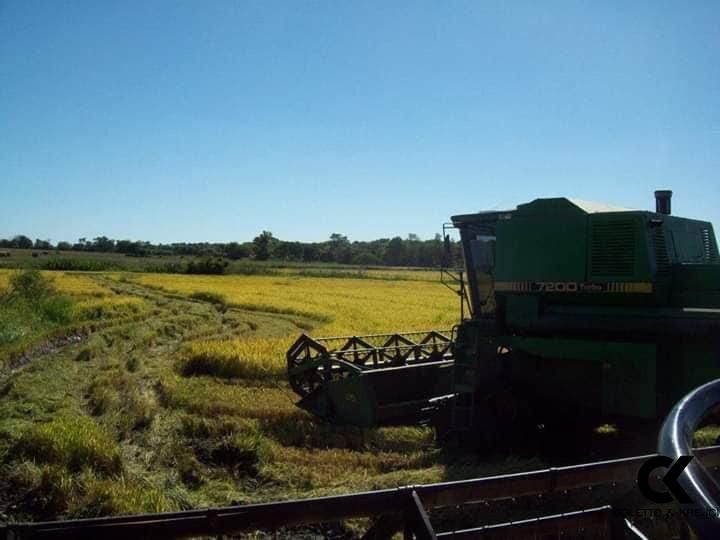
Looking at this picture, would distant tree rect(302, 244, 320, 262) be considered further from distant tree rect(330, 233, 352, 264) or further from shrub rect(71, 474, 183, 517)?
shrub rect(71, 474, 183, 517)

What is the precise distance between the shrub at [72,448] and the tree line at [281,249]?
257 feet

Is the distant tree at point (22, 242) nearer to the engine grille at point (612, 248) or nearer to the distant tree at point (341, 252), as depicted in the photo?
the distant tree at point (341, 252)

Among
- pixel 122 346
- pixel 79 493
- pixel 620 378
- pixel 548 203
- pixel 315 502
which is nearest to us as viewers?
pixel 315 502

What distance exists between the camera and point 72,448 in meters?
6.70

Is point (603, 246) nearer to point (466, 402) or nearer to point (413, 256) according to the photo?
point (466, 402)

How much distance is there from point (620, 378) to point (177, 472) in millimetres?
4660

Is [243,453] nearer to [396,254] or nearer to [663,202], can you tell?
[663,202]

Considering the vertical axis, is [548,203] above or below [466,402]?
above

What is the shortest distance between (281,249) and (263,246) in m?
6.77

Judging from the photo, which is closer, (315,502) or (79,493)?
(315,502)

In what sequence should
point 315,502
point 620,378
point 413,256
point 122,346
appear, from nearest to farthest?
1. point 315,502
2. point 620,378
3. point 122,346
4. point 413,256

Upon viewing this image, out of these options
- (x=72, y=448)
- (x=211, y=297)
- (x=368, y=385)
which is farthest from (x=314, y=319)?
(x=72, y=448)

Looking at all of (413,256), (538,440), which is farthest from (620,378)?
(413,256)

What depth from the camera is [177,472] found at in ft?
22.2
